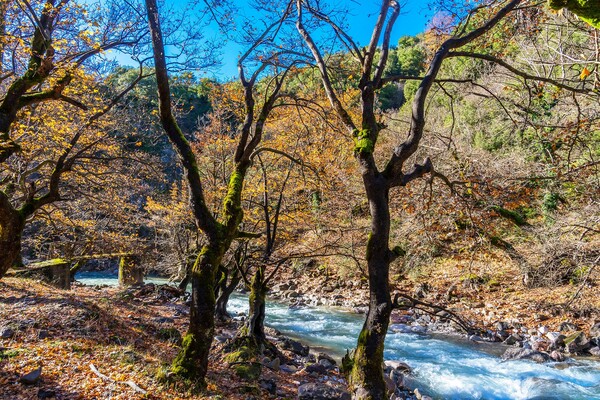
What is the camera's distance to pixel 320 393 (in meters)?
5.40

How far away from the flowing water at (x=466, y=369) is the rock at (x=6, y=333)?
6955 mm

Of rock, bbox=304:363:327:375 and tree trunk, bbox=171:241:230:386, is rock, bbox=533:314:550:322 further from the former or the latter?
tree trunk, bbox=171:241:230:386

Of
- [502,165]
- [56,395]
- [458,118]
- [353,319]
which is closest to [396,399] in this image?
[56,395]

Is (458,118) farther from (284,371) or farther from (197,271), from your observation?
(197,271)

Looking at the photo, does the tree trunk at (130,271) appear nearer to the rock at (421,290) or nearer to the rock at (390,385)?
the rock at (421,290)

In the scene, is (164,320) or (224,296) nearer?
(164,320)

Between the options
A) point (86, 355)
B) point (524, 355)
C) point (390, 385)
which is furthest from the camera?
point (524, 355)

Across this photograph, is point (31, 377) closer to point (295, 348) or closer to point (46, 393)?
point (46, 393)

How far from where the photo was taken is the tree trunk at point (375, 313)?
13.1 feet

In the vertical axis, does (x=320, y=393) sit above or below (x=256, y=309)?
below

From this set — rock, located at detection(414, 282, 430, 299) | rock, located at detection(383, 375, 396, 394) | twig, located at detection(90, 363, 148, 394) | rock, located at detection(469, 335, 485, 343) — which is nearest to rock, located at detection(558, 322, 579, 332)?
rock, located at detection(469, 335, 485, 343)

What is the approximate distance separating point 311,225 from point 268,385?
590 centimetres

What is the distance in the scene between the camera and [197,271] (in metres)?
4.56

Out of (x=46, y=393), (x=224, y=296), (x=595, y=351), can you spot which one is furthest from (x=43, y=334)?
(x=595, y=351)
